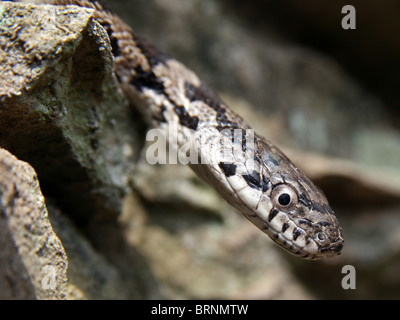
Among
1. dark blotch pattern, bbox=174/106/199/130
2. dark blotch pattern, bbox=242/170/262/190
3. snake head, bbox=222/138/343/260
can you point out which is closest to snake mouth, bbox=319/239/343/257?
snake head, bbox=222/138/343/260

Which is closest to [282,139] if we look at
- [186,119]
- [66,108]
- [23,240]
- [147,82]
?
[186,119]

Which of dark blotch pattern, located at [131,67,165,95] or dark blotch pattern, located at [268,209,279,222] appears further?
dark blotch pattern, located at [131,67,165,95]

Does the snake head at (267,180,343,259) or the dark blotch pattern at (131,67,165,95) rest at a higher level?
the dark blotch pattern at (131,67,165,95)

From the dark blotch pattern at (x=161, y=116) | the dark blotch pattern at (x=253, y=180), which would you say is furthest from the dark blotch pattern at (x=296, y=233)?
the dark blotch pattern at (x=161, y=116)

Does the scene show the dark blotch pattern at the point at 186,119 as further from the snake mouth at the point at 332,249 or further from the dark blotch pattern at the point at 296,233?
the snake mouth at the point at 332,249

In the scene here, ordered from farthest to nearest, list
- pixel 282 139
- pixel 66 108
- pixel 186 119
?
pixel 282 139 < pixel 186 119 < pixel 66 108

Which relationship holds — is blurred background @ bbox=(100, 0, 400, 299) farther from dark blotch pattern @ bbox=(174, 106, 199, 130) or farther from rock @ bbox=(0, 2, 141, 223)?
dark blotch pattern @ bbox=(174, 106, 199, 130)

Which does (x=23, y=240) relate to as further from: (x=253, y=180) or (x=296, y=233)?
(x=296, y=233)
